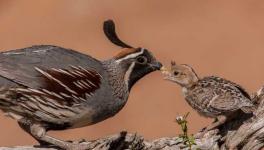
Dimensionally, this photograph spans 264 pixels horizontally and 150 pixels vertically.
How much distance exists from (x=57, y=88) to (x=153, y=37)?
36.5 feet

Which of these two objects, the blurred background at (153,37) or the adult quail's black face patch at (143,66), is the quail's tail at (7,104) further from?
the blurred background at (153,37)

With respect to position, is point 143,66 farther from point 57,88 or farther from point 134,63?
point 57,88

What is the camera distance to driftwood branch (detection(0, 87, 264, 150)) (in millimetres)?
7909

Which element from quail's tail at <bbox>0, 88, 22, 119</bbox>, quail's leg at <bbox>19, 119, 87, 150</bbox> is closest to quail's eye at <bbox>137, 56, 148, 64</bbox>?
quail's leg at <bbox>19, 119, 87, 150</bbox>

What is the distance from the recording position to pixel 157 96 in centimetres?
1673

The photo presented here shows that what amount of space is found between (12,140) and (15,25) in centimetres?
540

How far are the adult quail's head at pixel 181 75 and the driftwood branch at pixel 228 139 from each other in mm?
787

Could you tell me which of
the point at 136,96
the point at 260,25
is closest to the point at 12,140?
the point at 136,96

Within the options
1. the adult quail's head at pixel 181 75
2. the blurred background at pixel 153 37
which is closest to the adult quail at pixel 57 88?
the adult quail's head at pixel 181 75

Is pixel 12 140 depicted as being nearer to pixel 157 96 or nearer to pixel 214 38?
pixel 157 96

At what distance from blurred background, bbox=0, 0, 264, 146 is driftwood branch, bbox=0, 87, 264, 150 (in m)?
6.91

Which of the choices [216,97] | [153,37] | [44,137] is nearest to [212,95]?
[216,97]

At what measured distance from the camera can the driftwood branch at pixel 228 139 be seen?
791 centimetres

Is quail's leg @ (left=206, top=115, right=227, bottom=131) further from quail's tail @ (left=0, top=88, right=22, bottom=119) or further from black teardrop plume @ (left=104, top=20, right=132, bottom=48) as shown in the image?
quail's tail @ (left=0, top=88, right=22, bottom=119)
